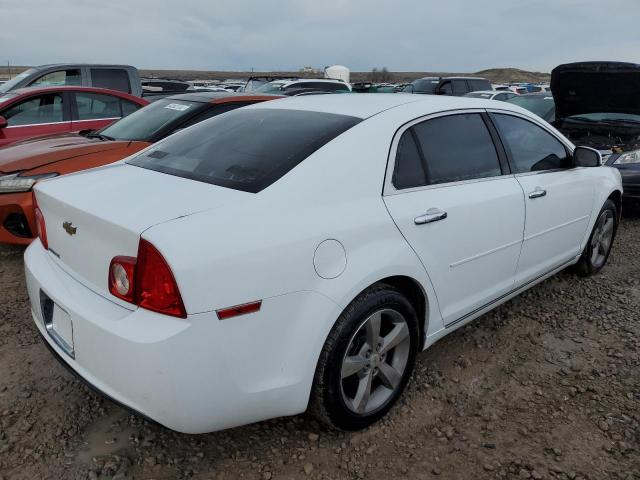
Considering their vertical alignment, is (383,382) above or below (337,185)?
below

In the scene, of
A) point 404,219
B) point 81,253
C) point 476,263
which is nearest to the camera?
point 81,253

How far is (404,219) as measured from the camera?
2.34 meters

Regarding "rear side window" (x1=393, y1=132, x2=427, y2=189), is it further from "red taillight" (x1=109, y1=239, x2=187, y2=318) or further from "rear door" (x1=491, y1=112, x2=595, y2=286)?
"red taillight" (x1=109, y1=239, x2=187, y2=318)

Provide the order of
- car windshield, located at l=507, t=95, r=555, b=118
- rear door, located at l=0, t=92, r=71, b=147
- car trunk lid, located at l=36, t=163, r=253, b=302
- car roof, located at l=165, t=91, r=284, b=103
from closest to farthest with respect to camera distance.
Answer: car trunk lid, located at l=36, t=163, r=253, b=302
car roof, located at l=165, t=91, r=284, b=103
rear door, located at l=0, t=92, r=71, b=147
car windshield, located at l=507, t=95, r=555, b=118

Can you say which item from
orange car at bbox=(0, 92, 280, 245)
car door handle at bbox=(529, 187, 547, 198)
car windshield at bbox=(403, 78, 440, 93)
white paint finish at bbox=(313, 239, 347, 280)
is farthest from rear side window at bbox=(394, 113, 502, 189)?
car windshield at bbox=(403, 78, 440, 93)

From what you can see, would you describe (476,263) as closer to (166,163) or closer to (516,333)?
(516,333)

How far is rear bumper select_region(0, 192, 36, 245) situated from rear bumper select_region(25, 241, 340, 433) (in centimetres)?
212

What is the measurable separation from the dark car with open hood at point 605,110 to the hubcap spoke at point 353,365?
5.03 m

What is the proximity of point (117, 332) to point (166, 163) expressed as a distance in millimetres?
1044

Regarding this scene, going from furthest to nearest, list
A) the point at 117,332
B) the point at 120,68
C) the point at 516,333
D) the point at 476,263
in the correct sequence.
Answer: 1. the point at 120,68
2. the point at 516,333
3. the point at 476,263
4. the point at 117,332

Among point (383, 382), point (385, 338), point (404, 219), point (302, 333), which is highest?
point (404, 219)

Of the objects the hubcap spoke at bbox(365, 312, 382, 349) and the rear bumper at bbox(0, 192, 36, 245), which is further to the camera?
the rear bumper at bbox(0, 192, 36, 245)

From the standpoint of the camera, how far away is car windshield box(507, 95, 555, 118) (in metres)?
8.26

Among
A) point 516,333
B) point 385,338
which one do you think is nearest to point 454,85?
point 516,333
